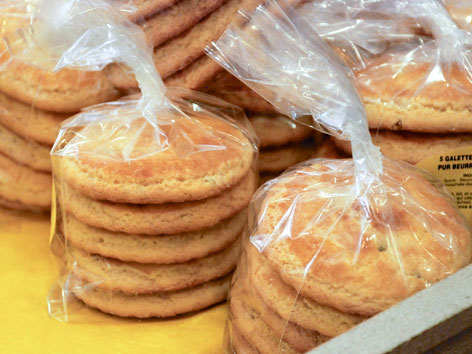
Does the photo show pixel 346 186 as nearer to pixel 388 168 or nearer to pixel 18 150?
pixel 388 168

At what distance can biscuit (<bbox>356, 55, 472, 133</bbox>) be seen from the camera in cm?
136

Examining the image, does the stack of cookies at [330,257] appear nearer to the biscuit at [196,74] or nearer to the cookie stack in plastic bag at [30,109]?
the biscuit at [196,74]

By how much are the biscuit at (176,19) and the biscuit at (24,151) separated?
39 centimetres

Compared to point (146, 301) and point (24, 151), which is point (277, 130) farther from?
point (24, 151)

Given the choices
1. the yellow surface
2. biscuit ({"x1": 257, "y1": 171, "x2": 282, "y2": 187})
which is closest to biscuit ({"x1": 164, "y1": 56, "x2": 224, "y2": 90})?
biscuit ({"x1": 257, "y1": 171, "x2": 282, "y2": 187})

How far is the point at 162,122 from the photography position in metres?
1.41

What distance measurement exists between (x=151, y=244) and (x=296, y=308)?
1.21 ft

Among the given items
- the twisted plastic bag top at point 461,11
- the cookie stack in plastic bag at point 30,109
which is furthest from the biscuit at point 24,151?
the twisted plastic bag top at point 461,11

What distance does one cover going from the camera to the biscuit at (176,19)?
1484mm

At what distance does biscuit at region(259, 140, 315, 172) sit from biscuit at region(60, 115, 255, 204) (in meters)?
0.15

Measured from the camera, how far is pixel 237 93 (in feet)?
5.18

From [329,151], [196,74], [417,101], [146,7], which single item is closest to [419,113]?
[417,101]

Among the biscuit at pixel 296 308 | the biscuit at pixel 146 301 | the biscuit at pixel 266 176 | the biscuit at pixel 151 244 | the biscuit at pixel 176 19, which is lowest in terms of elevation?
the biscuit at pixel 146 301

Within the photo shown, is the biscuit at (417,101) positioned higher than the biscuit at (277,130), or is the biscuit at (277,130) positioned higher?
the biscuit at (417,101)
